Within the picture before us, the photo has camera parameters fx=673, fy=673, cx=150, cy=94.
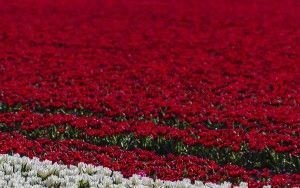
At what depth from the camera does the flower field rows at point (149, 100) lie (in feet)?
31.2

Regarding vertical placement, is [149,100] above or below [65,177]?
below

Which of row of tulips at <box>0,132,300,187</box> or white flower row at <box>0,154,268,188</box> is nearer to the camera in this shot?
white flower row at <box>0,154,268,188</box>

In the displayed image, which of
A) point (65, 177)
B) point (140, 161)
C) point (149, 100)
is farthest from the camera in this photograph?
point (149, 100)

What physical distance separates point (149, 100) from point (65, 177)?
4996 millimetres

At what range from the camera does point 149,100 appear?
1353cm

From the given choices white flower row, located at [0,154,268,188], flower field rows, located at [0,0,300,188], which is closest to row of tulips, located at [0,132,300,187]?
flower field rows, located at [0,0,300,188]

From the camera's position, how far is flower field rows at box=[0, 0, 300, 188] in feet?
31.2

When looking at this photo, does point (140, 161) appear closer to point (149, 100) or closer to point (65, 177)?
point (65, 177)

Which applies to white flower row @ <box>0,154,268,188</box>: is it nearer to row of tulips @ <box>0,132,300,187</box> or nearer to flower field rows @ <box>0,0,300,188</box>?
flower field rows @ <box>0,0,300,188</box>

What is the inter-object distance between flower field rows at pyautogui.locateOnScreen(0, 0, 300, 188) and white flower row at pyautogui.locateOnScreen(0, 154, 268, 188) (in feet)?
0.06

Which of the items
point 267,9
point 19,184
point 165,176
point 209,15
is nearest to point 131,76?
point 165,176

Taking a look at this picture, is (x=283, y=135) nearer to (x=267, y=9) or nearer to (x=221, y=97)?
(x=221, y=97)

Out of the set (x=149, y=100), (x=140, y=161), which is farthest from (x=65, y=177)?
(x=149, y=100)

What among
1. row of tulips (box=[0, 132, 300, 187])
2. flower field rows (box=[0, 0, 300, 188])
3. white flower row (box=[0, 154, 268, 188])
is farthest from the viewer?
flower field rows (box=[0, 0, 300, 188])
